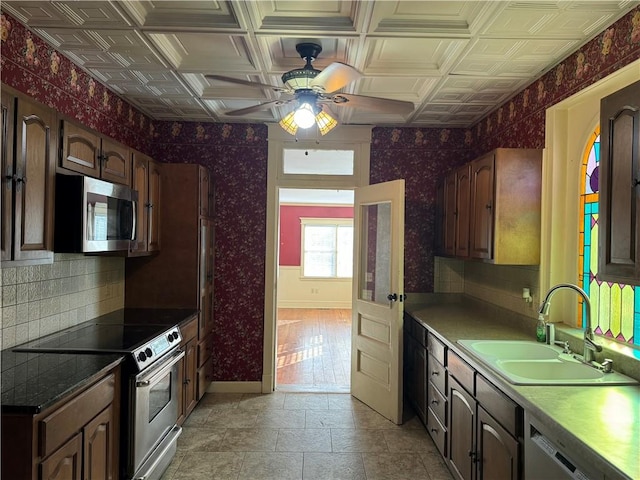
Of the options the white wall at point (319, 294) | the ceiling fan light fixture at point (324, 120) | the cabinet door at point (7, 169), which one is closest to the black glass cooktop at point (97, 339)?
the cabinet door at point (7, 169)

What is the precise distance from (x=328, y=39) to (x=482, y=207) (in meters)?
1.55

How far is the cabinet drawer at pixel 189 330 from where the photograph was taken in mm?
3121

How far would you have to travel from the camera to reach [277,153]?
4.12 metres

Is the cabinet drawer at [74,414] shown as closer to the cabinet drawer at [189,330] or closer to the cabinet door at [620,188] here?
the cabinet drawer at [189,330]

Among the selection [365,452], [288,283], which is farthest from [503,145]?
[288,283]

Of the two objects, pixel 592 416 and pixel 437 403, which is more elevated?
pixel 592 416

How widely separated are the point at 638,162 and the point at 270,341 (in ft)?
10.9

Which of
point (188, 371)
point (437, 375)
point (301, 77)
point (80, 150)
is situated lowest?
point (188, 371)

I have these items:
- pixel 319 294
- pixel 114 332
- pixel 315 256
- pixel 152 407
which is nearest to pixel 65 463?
pixel 152 407

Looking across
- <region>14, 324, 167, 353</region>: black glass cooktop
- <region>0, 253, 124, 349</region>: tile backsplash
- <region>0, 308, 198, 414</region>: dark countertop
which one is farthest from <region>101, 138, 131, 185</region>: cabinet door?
<region>0, 308, 198, 414</region>: dark countertop

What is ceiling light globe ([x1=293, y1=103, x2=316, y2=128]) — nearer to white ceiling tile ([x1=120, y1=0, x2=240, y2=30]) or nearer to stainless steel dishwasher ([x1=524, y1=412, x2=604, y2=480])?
white ceiling tile ([x1=120, y1=0, x2=240, y2=30])

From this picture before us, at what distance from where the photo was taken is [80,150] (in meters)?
2.28

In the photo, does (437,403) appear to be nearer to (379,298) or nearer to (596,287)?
(379,298)

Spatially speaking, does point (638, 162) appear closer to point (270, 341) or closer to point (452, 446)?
point (452, 446)
